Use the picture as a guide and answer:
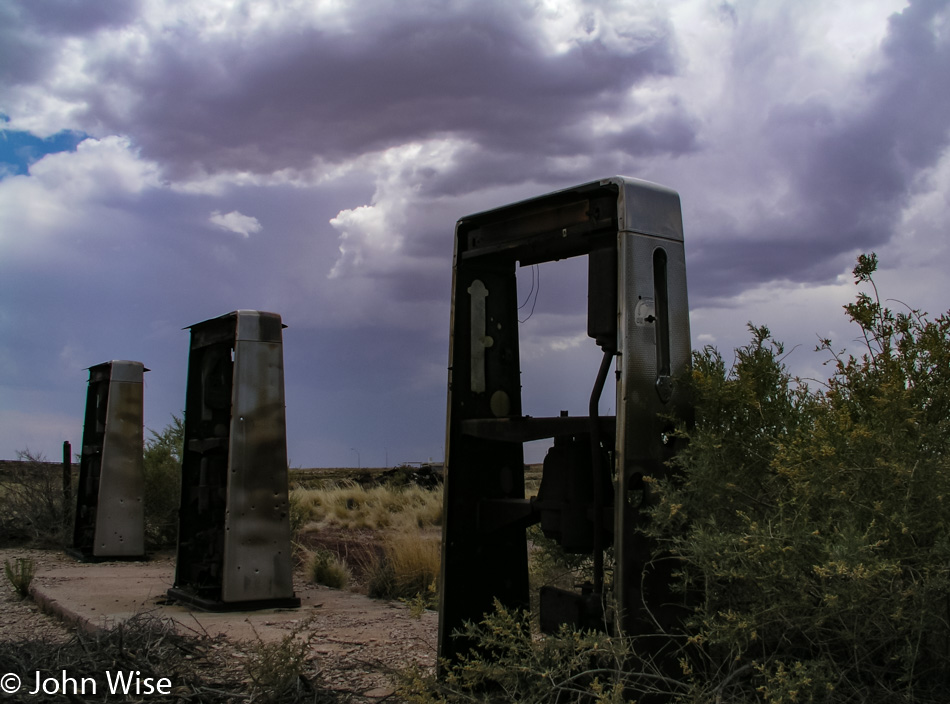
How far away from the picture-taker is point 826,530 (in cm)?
385

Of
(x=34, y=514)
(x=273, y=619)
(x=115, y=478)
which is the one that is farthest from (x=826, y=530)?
(x=34, y=514)

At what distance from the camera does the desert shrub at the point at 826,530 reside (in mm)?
3666

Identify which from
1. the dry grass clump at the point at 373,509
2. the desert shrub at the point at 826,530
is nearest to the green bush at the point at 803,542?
the desert shrub at the point at 826,530

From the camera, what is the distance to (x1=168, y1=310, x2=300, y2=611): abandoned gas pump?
8.15 m

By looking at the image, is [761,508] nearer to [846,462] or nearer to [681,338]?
[846,462]

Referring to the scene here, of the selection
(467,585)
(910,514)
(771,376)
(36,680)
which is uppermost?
(771,376)

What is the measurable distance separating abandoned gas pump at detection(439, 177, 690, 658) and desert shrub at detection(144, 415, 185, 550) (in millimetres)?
9774

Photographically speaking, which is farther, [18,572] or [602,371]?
[18,572]

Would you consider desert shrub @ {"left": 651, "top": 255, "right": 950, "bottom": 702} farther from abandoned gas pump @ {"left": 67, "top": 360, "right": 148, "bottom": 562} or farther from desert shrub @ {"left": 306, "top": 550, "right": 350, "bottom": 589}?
abandoned gas pump @ {"left": 67, "top": 360, "right": 148, "bottom": 562}

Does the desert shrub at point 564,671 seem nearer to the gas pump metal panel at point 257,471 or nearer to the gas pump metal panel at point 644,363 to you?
the gas pump metal panel at point 644,363

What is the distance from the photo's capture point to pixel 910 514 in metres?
3.79

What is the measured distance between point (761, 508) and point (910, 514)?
66 cm

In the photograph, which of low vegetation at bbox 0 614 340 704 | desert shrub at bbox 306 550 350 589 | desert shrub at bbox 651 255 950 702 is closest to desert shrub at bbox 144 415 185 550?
desert shrub at bbox 306 550 350 589

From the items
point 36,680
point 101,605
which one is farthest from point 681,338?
point 101,605
